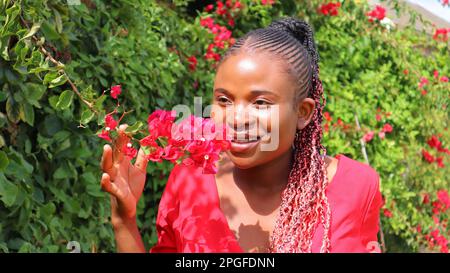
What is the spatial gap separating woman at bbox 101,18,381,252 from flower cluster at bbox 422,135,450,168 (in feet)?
12.4

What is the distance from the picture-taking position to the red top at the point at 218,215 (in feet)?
5.62

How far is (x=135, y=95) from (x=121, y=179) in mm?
1395

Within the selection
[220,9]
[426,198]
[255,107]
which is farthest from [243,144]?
[426,198]

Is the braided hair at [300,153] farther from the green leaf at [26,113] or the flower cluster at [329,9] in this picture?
the flower cluster at [329,9]

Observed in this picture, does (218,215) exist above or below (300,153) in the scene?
below

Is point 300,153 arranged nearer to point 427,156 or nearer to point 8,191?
point 8,191

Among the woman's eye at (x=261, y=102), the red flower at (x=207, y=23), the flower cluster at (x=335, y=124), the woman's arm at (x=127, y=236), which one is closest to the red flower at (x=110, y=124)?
the woman's arm at (x=127, y=236)

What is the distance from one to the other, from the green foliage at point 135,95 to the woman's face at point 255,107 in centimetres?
27

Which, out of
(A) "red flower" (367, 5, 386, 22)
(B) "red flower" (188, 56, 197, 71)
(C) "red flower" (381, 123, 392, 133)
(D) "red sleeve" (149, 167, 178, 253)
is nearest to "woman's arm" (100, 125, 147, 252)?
(D) "red sleeve" (149, 167, 178, 253)

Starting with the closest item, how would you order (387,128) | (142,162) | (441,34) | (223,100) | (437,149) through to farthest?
(142,162) → (223,100) → (387,128) → (437,149) → (441,34)

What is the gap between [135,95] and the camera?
289 cm

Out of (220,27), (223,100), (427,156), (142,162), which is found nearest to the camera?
(142,162)

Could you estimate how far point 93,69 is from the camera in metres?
2.61
